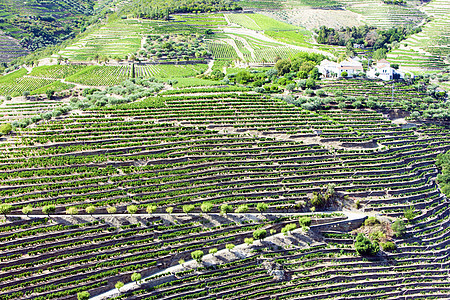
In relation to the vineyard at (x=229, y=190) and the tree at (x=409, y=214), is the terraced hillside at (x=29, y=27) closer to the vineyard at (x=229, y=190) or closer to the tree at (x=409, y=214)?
the vineyard at (x=229, y=190)

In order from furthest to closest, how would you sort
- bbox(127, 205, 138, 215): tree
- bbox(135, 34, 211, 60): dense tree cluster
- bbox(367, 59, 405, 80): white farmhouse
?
1. bbox(135, 34, 211, 60): dense tree cluster
2. bbox(367, 59, 405, 80): white farmhouse
3. bbox(127, 205, 138, 215): tree

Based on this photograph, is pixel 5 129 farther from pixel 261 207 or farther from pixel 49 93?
pixel 261 207

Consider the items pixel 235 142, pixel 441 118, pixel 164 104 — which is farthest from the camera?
pixel 441 118

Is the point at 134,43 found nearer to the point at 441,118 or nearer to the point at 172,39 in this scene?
the point at 172,39

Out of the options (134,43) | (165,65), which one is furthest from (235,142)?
(134,43)

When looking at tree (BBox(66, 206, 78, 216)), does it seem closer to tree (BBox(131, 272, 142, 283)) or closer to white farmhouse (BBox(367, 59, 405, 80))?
tree (BBox(131, 272, 142, 283))

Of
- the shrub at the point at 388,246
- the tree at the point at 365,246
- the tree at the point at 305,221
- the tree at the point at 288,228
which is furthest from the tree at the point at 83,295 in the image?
the shrub at the point at 388,246

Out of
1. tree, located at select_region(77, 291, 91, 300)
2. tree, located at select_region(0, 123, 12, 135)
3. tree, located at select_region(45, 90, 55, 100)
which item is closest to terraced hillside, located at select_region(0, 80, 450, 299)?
tree, located at select_region(0, 123, 12, 135)
